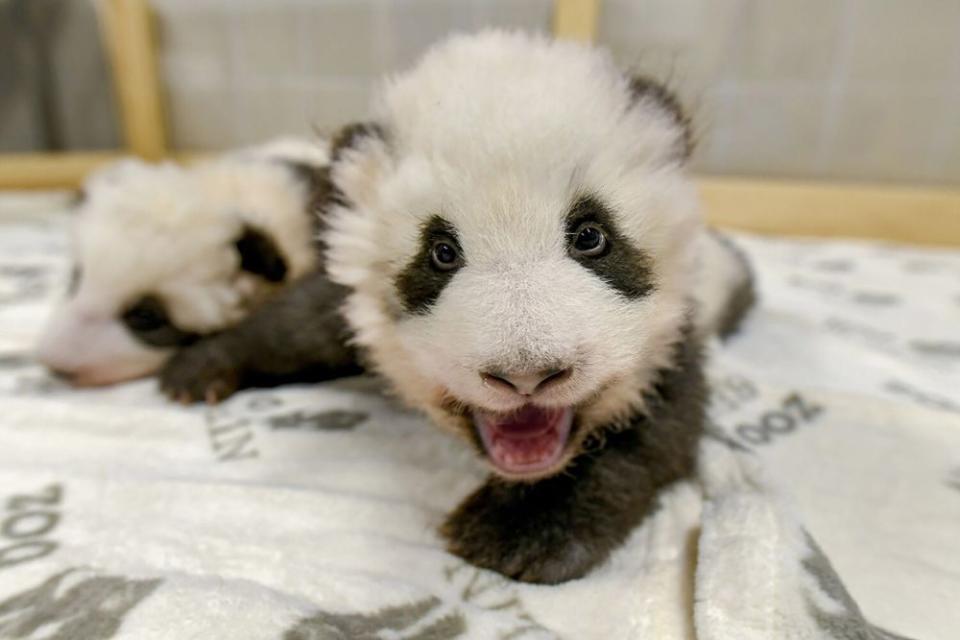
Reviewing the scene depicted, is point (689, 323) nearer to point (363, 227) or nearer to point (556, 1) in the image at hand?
point (363, 227)

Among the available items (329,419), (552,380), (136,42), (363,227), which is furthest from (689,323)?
(136,42)

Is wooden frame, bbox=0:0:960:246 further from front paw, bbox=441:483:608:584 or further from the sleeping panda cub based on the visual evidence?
front paw, bbox=441:483:608:584

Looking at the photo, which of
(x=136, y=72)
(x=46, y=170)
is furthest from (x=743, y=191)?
(x=46, y=170)

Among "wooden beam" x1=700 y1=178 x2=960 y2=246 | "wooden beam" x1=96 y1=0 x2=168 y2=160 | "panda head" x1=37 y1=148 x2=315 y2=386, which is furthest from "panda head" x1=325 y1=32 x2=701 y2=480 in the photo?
"wooden beam" x1=96 y1=0 x2=168 y2=160

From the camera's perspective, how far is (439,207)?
1008 millimetres

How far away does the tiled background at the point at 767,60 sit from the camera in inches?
114

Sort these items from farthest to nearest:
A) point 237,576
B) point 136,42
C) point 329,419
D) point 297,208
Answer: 1. point 136,42
2. point 297,208
3. point 329,419
4. point 237,576

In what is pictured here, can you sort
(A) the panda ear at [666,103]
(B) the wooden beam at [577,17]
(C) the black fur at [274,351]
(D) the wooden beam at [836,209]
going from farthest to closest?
1. (D) the wooden beam at [836,209]
2. (B) the wooden beam at [577,17]
3. (C) the black fur at [274,351]
4. (A) the panda ear at [666,103]

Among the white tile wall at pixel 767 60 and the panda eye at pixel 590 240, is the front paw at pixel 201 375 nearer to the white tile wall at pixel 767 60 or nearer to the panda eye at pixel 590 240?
the panda eye at pixel 590 240

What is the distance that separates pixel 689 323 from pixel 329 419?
72 cm

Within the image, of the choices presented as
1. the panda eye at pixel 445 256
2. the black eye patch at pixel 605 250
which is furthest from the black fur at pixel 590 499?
the panda eye at pixel 445 256

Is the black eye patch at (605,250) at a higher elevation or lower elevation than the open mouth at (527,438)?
higher

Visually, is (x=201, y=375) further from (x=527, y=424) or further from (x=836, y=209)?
(x=836, y=209)

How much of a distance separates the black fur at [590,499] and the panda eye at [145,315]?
982 mm
